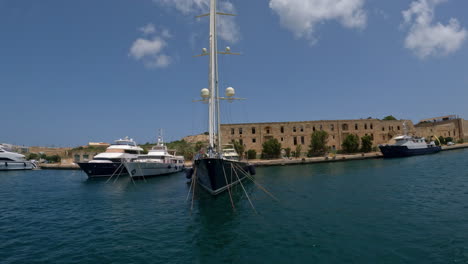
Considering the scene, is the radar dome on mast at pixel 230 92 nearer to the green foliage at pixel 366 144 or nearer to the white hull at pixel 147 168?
the white hull at pixel 147 168

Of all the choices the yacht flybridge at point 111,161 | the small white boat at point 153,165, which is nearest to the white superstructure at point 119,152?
the yacht flybridge at point 111,161

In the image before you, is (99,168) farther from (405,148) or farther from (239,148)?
(405,148)

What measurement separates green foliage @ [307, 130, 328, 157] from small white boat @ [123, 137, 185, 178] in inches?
1278

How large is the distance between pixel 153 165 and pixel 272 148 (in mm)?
29363

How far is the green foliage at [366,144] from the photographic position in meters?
58.2

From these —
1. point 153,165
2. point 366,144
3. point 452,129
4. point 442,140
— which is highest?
point 452,129

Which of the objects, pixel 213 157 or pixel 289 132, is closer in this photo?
pixel 213 157

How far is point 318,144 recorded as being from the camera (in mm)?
56188

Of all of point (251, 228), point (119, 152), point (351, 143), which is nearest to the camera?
point (251, 228)

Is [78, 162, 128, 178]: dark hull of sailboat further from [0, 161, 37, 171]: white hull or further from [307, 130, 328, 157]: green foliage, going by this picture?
[307, 130, 328, 157]: green foliage

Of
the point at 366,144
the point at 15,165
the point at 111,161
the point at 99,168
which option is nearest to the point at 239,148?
the point at 111,161

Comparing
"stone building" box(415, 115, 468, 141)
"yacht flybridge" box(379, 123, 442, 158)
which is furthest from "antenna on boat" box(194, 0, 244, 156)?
"stone building" box(415, 115, 468, 141)

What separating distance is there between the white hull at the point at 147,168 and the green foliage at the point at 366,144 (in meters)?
46.9

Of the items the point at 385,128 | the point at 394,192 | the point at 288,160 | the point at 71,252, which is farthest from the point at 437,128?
the point at 71,252
